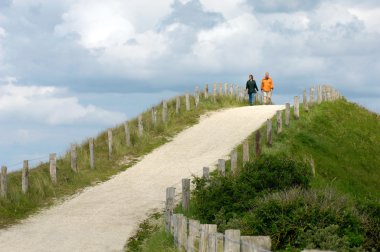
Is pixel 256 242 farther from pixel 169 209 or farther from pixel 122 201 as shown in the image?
pixel 122 201

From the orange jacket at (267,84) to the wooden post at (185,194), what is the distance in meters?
26.5

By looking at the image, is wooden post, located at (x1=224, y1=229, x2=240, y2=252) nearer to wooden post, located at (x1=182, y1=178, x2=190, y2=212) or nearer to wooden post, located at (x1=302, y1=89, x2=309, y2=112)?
wooden post, located at (x1=182, y1=178, x2=190, y2=212)

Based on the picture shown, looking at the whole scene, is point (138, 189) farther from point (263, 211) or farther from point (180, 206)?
point (263, 211)

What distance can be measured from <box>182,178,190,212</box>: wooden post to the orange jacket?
26506 millimetres

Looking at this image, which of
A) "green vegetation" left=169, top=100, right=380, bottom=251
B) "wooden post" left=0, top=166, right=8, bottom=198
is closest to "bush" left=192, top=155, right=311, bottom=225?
"green vegetation" left=169, top=100, right=380, bottom=251

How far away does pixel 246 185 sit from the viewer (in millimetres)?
17438

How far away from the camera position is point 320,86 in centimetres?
4325

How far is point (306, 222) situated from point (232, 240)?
12.9 ft

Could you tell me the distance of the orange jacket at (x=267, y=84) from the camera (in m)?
45.9

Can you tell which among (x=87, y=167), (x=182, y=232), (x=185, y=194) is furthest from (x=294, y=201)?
(x=87, y=167)

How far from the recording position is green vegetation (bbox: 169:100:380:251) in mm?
13242

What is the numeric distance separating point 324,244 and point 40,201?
14841 millimetres

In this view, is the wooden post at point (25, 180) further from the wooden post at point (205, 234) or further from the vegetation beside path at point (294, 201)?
the wooden post at point (205, 234)

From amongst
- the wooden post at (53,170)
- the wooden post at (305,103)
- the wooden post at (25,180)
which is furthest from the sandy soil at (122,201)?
the wooden post at (305,103)
